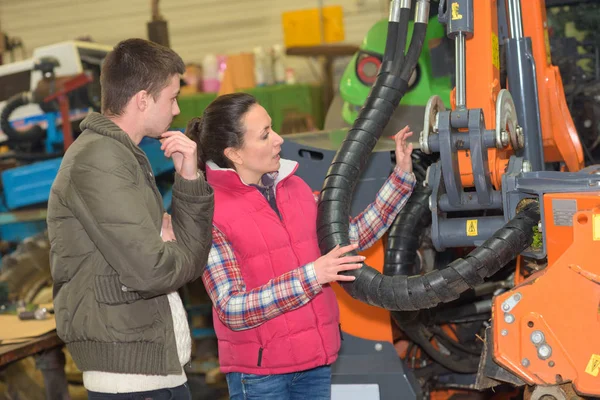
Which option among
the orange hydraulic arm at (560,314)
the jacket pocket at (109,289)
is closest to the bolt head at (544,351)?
the orange hydraulic arm at (560,314)

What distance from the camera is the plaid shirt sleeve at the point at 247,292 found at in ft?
8.41

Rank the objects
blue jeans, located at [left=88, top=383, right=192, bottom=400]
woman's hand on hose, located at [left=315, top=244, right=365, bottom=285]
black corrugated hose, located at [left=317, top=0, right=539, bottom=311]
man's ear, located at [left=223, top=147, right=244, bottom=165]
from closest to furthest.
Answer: blue jeans, located at [left=88, top=383, right=192, bottom=400], woman's hand on hose, located at [left=315, top=244, right=365, bottom=285], black corrugated hose, located at [left=317, top=0, right=539, bottom=311], man's ear, located at [left=223, top=147, right=244, bottom=165]

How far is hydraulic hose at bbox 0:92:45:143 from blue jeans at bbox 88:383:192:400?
3.96 meters

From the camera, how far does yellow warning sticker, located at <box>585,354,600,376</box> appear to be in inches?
101

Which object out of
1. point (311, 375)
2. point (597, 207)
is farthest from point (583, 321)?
point (311, 375)

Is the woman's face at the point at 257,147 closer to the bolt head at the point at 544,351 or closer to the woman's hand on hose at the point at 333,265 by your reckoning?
the woman's hand on hose at the point at 333,265

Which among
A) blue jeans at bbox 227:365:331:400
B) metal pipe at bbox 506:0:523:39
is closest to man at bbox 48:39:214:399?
blue jeans at bbox 227:365:331:400

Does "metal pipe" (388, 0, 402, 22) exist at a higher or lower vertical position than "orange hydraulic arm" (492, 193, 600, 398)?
higher

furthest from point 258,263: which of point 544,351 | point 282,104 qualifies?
point 282,104

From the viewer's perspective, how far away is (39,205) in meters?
5.89

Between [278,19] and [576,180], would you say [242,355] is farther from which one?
[278,19]

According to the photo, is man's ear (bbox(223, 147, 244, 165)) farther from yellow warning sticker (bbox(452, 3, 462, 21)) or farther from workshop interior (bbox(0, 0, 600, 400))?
yellow warning sticker (bbox(452, 3, 462, 21))

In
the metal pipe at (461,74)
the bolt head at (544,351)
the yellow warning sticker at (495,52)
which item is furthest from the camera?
the yellow warning sticker at (495,52)

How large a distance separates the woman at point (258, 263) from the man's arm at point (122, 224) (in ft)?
1.26
